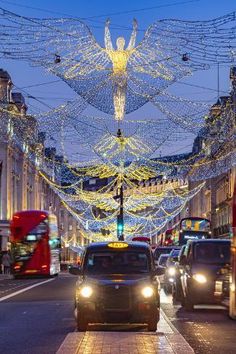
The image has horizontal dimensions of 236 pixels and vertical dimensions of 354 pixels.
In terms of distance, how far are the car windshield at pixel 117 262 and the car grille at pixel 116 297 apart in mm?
712

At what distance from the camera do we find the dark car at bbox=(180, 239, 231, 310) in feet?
77.5

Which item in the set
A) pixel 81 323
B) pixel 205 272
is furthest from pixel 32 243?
pixel 81 323

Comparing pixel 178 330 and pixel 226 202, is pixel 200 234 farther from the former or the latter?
pixel 178 330

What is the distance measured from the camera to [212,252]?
24.9 meters

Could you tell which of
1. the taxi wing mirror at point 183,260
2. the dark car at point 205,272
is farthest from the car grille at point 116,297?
the taxi wing mirror at point 183,260

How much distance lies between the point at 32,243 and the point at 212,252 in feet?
89.9

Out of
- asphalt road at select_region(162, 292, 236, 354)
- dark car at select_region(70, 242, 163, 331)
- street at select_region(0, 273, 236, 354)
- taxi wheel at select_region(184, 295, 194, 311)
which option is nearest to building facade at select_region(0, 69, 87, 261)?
street at select_region(0, 273, 236, 354)

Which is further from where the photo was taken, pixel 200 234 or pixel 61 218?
pixel 61 218

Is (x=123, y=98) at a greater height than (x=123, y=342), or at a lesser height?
greater

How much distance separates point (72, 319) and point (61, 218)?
128 meters

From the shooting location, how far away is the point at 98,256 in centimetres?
1817

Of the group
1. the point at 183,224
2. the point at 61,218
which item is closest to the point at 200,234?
the point at 183,224

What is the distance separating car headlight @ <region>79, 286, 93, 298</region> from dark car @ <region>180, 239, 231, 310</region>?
704 cm

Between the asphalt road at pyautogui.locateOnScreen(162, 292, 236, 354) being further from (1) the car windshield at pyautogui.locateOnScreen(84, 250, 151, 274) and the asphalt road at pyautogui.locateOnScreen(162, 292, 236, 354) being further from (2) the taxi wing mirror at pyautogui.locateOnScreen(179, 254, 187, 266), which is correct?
(1) the car windshield at pyautogui.locateOnScreen(84, 250, 151, 274)
